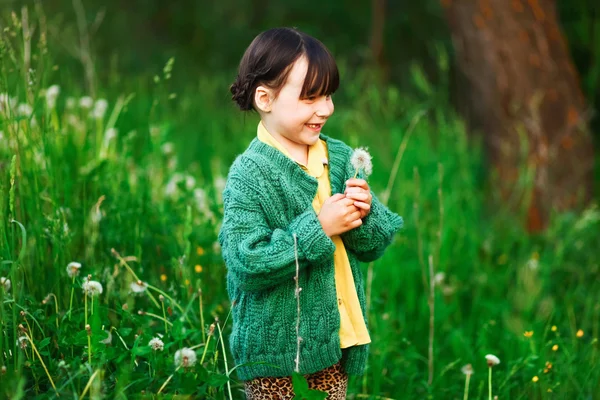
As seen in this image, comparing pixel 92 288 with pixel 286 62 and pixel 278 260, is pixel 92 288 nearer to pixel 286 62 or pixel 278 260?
pixel 278 260

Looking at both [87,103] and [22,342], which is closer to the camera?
[22,342]

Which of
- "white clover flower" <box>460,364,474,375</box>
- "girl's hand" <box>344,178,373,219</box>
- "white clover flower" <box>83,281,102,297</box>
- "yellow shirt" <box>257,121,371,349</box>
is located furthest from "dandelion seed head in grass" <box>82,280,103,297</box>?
"white clover flower" <box>460,364,474,375</box>

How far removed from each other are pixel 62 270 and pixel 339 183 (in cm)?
98

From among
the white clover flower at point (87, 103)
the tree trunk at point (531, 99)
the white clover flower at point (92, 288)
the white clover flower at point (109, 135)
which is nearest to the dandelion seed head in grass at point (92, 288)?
the white clover flower at point (92, 288)

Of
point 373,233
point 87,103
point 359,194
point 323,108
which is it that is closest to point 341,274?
point 373,233

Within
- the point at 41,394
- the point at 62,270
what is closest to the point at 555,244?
the point at 62,270

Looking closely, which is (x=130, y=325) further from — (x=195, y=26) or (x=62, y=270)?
(x=195, y=26)

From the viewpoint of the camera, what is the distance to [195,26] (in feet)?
31.8

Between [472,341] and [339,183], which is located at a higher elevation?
[339,183]

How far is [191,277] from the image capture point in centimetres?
286

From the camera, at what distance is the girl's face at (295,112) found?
1973mm

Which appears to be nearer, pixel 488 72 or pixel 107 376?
pixel 107 376

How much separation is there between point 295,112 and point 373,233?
1.26 ft

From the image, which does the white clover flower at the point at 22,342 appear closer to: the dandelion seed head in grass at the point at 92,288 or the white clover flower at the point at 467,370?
the dandelion seed head in grass at the point at 92,288
